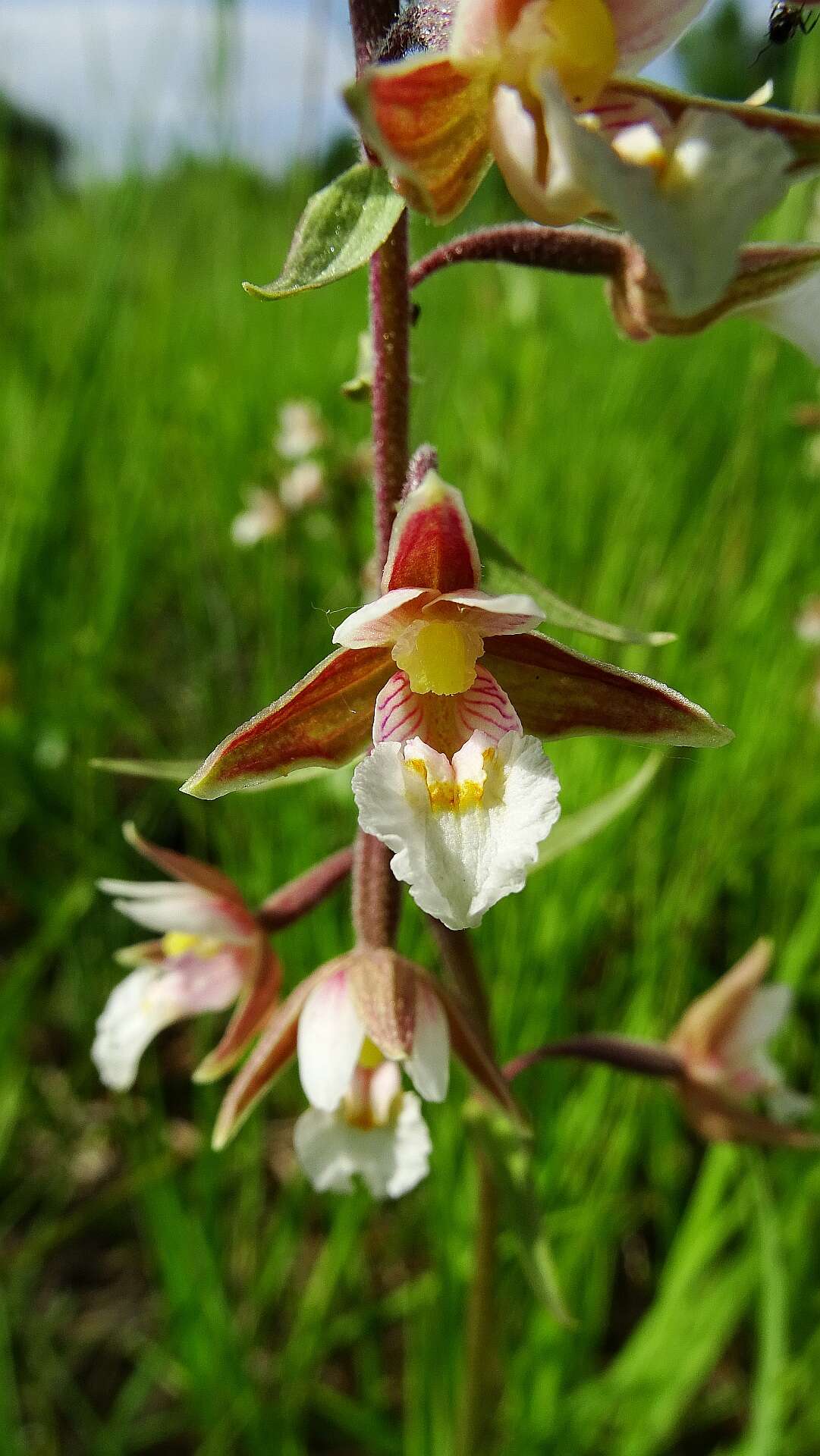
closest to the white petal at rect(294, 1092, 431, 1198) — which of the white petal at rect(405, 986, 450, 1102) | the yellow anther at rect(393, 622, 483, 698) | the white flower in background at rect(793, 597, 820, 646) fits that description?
the white petal at rect(405, 986, 450, 1102)

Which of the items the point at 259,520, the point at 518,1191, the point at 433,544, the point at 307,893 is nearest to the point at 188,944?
the point at 307,893

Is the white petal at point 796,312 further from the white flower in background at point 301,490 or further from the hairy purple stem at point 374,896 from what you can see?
the white flower in background at point 301,490

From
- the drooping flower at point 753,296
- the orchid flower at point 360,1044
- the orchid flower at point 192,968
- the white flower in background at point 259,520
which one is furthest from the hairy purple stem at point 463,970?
the white flower in background at point 259,520

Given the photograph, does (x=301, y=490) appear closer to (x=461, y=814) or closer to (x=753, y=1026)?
(x=753, y=1026)

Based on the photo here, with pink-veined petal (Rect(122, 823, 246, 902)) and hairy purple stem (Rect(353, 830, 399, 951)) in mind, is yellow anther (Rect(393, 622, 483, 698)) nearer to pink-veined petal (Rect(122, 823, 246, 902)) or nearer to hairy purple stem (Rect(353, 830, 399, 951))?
hairy purple stem (Rect(353, 830, 399, 951))

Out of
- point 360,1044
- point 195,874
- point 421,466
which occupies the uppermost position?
point 421,466

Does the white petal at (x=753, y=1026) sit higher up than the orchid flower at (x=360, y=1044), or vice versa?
the orchid flower at (x=360, y=1044)
